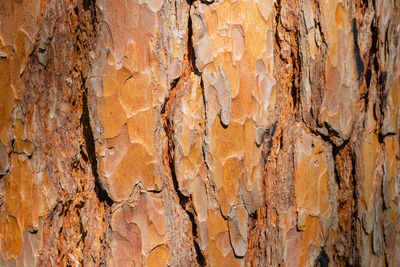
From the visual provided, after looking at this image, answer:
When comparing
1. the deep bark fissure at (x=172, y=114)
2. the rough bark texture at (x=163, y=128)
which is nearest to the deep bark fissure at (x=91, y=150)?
the rough bark texture at (x=163, y=128)

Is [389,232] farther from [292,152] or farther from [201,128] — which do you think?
[201,128]

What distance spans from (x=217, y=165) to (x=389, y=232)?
481mm

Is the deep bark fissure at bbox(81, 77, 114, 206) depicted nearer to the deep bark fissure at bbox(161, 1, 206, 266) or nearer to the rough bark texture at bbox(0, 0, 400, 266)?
the rough bark texture at bbox(0, 0, 400, 266)

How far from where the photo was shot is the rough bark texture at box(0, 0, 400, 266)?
0.67 m

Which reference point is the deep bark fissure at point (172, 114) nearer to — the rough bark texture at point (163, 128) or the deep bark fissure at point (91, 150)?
the rough bark texture at point (163, 128)

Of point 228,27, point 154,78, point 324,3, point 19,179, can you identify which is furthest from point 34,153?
point 324,3

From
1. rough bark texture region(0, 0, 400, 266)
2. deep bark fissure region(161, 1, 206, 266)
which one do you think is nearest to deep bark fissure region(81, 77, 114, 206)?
rough bark texture region(0, 0, 400, 266)

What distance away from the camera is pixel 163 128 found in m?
0.71

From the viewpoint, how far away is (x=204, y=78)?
71cm

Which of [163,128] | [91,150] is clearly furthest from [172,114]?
[91,150]

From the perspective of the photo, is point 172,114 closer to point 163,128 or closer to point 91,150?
point 163,128

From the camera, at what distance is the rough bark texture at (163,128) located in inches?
26.4

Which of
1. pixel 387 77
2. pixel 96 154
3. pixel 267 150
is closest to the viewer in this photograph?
pixel 96 154

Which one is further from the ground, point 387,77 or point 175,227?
point 387,77
